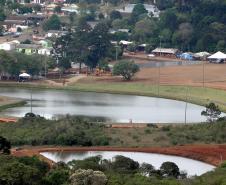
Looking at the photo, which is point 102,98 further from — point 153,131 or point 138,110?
point 153,131

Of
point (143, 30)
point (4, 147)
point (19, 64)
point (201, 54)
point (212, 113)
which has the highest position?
point (4, 147)

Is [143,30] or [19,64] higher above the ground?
[143,30]

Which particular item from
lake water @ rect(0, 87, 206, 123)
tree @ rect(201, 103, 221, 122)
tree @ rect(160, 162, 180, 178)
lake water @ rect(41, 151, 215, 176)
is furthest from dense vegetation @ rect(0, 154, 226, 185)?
lake water @ rect(0, 87, 206, 123)

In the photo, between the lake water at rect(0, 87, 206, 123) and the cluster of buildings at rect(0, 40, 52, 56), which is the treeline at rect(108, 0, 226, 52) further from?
the lake water at rect(0, 87, 206, 123)

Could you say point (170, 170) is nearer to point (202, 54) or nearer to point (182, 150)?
point (182, 150)

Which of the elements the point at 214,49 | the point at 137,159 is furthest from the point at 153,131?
the point at 214,49

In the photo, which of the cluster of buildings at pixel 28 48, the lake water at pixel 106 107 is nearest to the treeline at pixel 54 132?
the lake water at pixel 106 107

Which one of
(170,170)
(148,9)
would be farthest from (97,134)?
(148,9)

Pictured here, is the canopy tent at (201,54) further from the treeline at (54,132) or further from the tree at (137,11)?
the treeline at (54,132)
